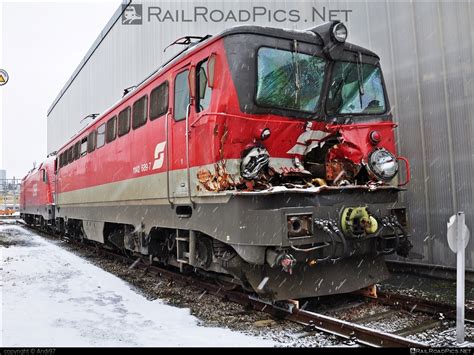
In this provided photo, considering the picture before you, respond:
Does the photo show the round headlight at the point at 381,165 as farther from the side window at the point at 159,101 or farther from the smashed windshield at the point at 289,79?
the side window at the point at 159,101

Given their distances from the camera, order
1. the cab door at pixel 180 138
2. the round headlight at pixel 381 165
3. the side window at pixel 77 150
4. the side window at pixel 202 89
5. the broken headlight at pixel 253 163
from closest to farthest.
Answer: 1. the broken headlight at pixel 253 163
2. the side window at pixel 202 89
3. the round headlight at pixel 381 165
4. the cab door at pixel 180 138
5. the side window at pixel 77 150

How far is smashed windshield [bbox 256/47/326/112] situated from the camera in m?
5.51

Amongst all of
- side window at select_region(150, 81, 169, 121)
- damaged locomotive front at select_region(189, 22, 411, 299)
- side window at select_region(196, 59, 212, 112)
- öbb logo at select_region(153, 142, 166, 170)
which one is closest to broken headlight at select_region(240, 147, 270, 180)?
damaged locomotive front at select_region(189, 22, 411, 299)

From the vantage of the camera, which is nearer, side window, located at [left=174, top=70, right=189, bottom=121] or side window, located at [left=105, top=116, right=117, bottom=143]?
side window, located at [left=174, top=70, right=189, bottom=121]

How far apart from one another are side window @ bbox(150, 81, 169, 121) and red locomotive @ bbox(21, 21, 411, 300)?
0.11ft

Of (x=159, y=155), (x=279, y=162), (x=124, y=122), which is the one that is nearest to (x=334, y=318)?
(x=279, y=162)

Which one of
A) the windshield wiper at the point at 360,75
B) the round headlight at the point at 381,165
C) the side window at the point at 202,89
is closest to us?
the side window at the point at 202,89

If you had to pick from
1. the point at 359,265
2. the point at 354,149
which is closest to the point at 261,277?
the point at 359,265

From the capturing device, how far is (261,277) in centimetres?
527

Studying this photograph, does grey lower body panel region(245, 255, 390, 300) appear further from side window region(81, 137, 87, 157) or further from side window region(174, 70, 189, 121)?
side window region(81, 137, 87, 157)

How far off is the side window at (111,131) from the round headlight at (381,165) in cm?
560

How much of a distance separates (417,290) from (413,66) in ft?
12.9

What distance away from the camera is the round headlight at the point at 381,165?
5742 mm

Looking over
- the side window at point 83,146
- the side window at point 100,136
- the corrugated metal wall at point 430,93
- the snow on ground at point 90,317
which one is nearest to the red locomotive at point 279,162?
the snow on ground at point 90,317
